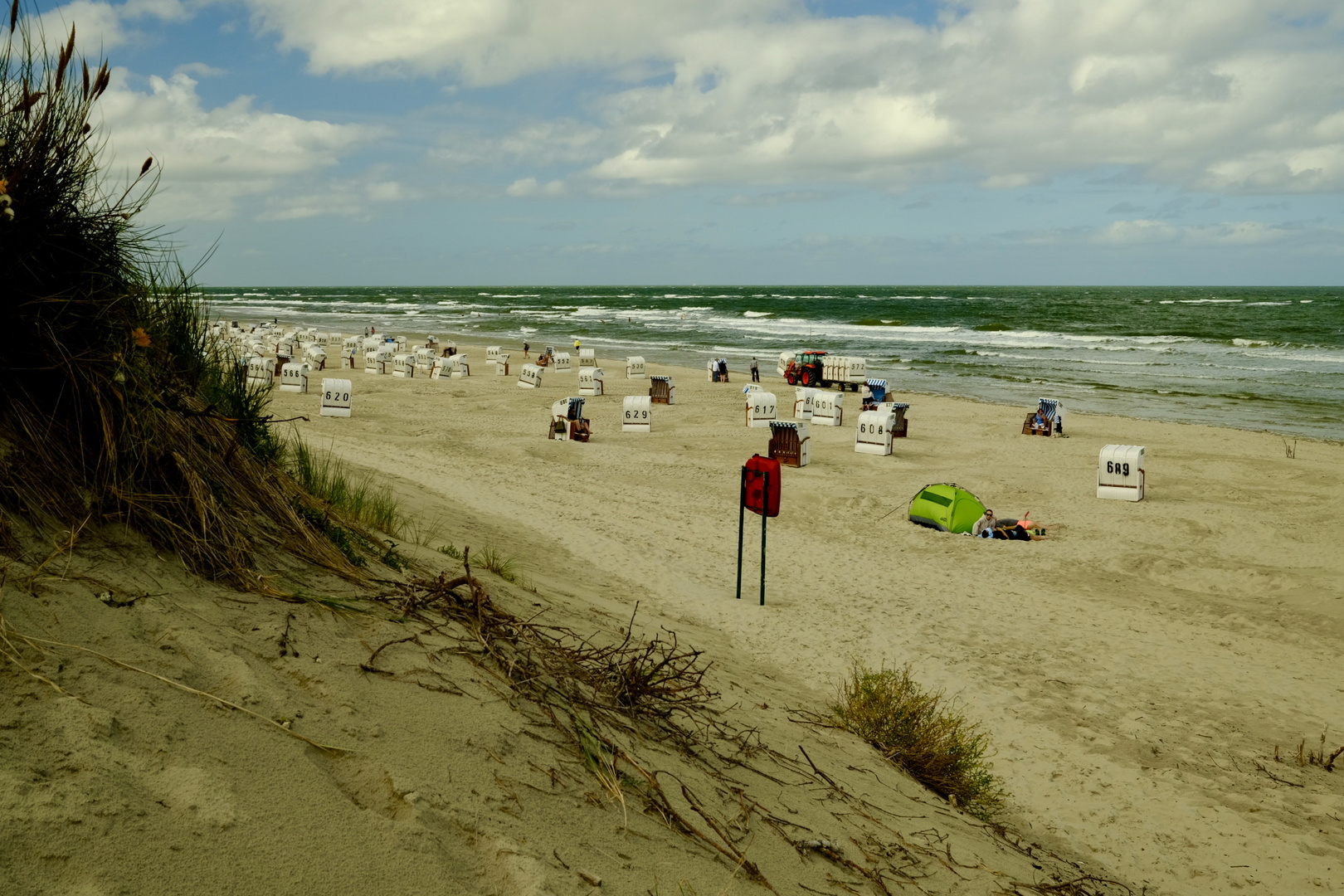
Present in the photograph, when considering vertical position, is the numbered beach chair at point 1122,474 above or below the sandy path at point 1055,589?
above

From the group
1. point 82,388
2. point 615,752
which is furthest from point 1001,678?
point 82,388

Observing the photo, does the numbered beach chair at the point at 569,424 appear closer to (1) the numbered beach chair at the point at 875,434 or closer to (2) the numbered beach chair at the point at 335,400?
(2) the numbered beach chair at the point at 335,400

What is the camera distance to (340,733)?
274 cm

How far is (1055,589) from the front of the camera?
417 inches

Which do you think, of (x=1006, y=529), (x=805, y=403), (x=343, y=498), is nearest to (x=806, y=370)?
(x=805, y=403)

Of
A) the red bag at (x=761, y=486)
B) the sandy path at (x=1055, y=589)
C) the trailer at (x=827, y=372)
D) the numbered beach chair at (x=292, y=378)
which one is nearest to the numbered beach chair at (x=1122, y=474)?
the sandy path at (x=1055, y=589)

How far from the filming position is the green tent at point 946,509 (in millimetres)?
13062

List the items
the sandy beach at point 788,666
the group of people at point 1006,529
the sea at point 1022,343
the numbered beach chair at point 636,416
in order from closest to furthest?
the sandy beach at point 788,666
the group of people at point 1006,529
the numbered beach chair at point 636,416
the sea at point 1022,343

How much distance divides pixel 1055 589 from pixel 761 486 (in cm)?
412

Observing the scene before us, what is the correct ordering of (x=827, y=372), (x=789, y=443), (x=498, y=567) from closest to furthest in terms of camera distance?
(x=498, y=567) → (x=789, y=443) → (x=827, y=372)

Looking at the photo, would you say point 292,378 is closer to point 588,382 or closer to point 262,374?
point 262,374

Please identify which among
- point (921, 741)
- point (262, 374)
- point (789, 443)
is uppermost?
point (262, 374)

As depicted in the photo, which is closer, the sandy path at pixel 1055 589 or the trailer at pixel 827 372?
the sandy path at pixel 1055 589

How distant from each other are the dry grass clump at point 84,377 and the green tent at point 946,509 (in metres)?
10.9
